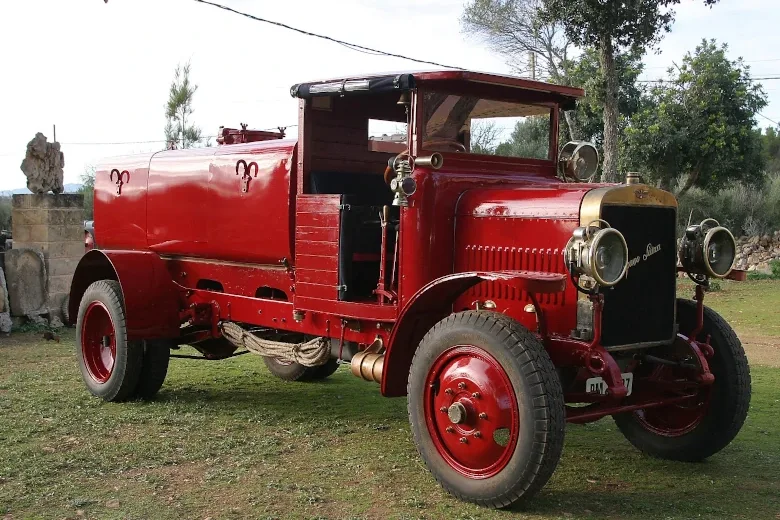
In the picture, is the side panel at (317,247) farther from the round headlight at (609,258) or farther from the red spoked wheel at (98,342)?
the red spoked wheel at (98,342)

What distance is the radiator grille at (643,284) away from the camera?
4.43 meters

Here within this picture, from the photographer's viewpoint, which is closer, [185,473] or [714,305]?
[185,473]

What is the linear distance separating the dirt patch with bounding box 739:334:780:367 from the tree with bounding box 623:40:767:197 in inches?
331

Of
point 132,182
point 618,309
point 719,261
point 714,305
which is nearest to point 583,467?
point 618,309

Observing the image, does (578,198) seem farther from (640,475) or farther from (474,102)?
(640,475)

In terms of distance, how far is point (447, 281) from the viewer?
171 inches

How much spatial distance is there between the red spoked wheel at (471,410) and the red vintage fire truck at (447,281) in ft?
0.04

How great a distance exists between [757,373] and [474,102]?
4.43m

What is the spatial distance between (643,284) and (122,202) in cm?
449

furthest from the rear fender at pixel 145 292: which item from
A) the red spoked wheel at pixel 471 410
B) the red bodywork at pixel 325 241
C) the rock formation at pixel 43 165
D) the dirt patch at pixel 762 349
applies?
the dirt patch at pixel 762 349

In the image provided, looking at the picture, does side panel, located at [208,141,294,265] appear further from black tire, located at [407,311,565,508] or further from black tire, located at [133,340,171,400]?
black tire, located at [407,311,565,508]

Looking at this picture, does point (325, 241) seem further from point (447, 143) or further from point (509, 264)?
point (509, 264)

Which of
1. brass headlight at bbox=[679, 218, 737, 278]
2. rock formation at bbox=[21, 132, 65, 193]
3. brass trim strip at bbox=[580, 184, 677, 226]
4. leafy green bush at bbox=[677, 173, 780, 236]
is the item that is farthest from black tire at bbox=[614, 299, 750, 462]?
leafy green bush at bbox=[677, 173, 780, 236]

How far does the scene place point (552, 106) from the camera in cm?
558
